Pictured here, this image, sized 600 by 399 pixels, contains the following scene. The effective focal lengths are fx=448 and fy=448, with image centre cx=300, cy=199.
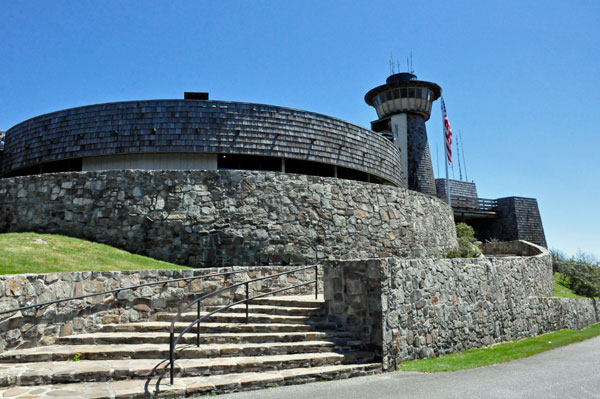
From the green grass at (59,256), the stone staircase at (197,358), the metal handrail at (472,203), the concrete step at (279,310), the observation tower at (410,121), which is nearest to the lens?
the stone staircase at (197,358)

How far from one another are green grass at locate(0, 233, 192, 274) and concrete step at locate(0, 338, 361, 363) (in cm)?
223

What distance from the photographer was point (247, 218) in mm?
14320

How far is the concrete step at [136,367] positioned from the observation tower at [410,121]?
26551mm

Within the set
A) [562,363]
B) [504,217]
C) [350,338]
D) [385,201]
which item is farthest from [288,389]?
[504,217]

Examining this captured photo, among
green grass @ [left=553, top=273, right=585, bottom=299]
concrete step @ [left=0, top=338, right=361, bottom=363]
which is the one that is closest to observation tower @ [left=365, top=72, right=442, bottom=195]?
green grass @ [left=553, top=273, right=585, bottom=299]

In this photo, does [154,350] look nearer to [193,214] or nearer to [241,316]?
[241,316]

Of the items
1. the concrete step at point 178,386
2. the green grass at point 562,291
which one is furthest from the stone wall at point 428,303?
the green grass at point 562,291

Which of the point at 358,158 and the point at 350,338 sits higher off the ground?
the point at 358,158

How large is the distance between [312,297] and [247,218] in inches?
175

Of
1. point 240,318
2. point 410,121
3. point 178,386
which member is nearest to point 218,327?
point 240,318

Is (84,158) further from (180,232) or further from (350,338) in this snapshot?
(350,338)

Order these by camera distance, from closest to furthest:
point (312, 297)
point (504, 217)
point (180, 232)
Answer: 1. point (312, 297)
2. point (180, 232)
3. point (504, 217)

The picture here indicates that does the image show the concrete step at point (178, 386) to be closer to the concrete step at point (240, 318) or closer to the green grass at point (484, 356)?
the concrete step at point (240, 318)

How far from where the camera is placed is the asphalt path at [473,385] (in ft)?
20.8
